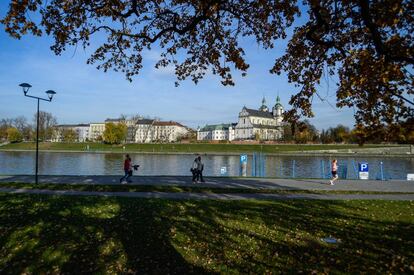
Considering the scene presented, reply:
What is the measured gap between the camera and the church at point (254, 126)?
6255 inches

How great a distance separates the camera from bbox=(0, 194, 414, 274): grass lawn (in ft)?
22.3

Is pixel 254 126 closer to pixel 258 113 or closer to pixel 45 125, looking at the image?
pixel 258 113

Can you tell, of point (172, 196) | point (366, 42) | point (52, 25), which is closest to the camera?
point (52, 25)

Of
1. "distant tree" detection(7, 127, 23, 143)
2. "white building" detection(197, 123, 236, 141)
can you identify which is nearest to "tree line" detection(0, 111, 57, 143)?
"distant tree" detection(7, 127, 23, 143)

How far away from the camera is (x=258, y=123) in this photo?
173625 mm

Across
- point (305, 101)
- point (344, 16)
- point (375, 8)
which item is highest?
point (344, 16)

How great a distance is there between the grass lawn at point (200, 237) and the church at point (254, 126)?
138 m

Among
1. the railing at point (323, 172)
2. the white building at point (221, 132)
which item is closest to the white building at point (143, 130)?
the white building at point (221, 132)

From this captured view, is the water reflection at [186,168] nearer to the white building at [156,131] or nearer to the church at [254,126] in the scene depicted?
the church at [254,126]

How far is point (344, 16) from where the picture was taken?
839cm

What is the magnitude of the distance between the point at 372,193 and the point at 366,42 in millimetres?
11336

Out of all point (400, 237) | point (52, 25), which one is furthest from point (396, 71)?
point (52, 25)

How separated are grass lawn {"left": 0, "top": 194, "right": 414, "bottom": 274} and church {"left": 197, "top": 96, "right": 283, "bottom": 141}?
138m

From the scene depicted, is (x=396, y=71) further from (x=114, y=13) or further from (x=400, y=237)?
(x=114, y=13)
